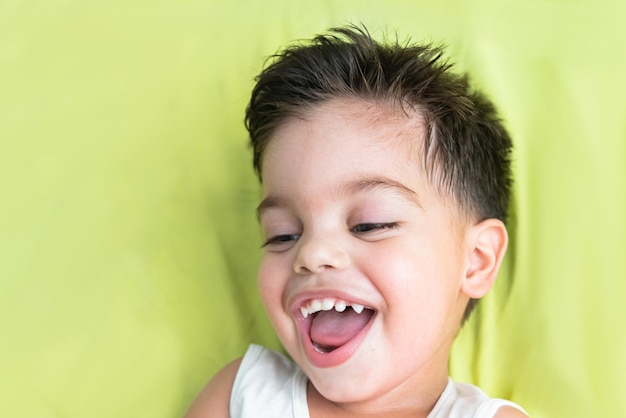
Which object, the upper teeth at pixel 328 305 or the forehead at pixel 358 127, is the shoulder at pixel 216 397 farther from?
the forehead at pixel 358 127

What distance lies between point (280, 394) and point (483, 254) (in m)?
0.40

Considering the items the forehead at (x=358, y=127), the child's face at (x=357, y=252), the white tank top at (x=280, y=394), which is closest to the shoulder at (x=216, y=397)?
the white tank top at (x=280, y=394)

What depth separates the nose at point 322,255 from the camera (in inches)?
42.9

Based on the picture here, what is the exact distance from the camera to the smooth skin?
3.63 feet

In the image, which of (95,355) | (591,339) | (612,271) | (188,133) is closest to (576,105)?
(612,271)

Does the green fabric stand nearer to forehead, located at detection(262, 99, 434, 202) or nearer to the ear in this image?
the ear

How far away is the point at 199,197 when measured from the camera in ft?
4.82

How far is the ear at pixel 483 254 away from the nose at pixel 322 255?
0.77 feet

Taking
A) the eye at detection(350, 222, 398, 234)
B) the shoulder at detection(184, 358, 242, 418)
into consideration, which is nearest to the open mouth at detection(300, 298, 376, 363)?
the eye at detection(350, 222, 398, 234)

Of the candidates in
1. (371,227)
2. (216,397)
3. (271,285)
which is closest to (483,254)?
(371,227)

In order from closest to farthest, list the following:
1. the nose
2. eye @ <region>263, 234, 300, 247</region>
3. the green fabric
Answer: the nose < eye @ <region>263, 234, 300, 247</region> < the green fabric

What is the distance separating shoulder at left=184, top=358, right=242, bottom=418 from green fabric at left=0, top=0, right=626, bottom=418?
6 cm

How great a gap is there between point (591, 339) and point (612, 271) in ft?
0.39

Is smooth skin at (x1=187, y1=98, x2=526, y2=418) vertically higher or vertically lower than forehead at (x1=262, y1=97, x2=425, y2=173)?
lower
